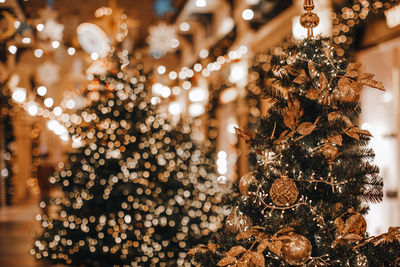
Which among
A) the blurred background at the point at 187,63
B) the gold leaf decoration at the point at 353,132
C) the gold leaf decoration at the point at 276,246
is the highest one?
the blurred background at the point at 187,63

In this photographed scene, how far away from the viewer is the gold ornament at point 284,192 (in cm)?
186

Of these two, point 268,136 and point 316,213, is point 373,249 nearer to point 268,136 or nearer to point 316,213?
point 316,213

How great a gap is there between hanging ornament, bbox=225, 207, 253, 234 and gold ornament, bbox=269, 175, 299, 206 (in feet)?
0.61

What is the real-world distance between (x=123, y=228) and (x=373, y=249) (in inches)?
103

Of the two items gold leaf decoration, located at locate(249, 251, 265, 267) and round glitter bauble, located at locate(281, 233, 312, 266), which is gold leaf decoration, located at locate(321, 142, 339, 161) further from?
gold leaf decoration, located at locate(249, 251, 265, 267)

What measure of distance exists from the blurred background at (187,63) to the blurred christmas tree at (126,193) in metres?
0.37

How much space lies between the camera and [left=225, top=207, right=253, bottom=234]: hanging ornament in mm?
1956

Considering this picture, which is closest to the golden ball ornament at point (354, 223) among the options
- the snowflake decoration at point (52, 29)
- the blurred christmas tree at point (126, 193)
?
the blurred christmas tree at point (126, 193)

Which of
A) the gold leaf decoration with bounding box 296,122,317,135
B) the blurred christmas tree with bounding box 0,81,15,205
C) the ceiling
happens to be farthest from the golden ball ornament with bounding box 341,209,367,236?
the blurred christmas tree with bounding box 0,81,15,205

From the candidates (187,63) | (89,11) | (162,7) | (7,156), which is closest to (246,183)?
(162,7)

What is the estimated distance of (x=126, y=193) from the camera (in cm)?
407

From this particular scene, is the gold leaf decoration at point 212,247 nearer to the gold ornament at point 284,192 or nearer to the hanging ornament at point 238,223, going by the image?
the hanging ornament at point 238,223

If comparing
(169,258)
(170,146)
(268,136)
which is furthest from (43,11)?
(268,136)

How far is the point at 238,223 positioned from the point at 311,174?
0.40 metres
